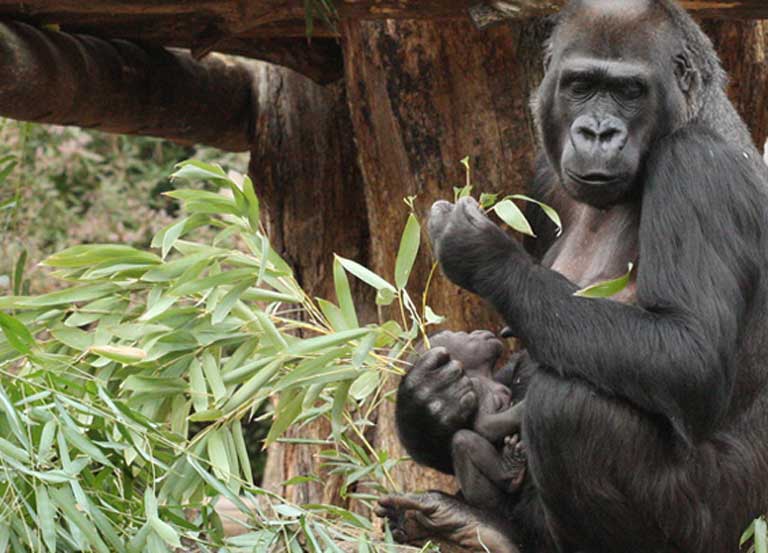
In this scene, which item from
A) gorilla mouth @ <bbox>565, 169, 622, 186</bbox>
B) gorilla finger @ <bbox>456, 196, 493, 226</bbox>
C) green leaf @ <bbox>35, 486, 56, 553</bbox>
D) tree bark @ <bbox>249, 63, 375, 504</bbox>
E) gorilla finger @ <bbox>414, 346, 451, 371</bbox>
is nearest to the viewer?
green leaf @ <bbox>35, 486, 56, 553</bbox>

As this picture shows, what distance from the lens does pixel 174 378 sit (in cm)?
369

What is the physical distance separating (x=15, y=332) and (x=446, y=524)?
1.28 m

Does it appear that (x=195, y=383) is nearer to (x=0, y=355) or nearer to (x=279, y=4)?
(x=0, y=355)

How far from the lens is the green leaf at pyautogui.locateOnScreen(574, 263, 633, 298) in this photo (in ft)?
11.4

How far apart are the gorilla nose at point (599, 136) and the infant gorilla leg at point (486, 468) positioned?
0.85 metres

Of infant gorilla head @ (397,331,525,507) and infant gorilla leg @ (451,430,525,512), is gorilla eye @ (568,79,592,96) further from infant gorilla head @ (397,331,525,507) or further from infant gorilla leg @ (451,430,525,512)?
infant gorilla leg @ (451,430,525,512)

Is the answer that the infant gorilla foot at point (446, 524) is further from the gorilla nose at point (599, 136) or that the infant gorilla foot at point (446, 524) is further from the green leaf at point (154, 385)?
the gorilla nose at point (599, 136)

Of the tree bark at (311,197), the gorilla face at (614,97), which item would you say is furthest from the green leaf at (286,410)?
the tree bark at (311,197)

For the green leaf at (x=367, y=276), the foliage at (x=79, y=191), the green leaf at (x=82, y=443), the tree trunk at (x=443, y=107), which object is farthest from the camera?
the foliage at (x=79, y=191)

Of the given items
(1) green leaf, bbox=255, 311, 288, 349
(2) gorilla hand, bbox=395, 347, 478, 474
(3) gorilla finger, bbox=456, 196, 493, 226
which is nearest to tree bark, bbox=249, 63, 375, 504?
(2) gorilla hand, bbox=395, 347, 478, 474

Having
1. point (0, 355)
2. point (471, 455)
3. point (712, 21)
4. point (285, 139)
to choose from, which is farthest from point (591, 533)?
point (285, 139)

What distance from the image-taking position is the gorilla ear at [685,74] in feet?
11.8

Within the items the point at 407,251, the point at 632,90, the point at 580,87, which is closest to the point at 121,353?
the point at 407,251

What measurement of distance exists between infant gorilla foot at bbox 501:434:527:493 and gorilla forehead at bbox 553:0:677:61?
3.51ft
